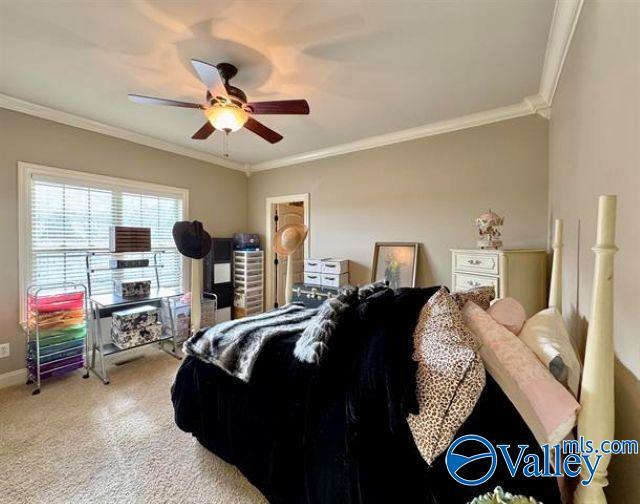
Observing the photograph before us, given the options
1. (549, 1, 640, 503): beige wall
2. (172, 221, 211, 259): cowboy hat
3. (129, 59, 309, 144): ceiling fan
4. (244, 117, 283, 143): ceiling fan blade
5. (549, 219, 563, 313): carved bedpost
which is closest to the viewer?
(549, 1, 640, 503): beige wall

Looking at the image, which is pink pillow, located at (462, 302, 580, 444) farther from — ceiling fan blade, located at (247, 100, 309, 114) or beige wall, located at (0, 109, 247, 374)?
beige wall, located at (0, 109, 247, 374)

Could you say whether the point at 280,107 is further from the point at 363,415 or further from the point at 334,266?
the point at 334,266

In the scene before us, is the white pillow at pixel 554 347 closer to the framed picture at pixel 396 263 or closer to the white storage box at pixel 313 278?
Result: the framed picture at pixel 396 263

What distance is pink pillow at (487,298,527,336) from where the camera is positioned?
54.2 inches

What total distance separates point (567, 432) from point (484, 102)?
280 cm

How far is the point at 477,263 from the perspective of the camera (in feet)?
8.68

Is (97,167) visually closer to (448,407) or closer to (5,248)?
(5,248)

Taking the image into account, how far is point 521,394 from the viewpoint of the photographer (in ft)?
3.30

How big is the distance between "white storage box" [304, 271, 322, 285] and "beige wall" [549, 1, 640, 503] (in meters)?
2.65

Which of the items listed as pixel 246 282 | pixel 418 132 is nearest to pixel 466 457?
pixel 418 132

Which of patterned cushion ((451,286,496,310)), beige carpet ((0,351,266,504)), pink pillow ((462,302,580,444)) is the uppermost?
patterned cushion ((451,286,496,310))

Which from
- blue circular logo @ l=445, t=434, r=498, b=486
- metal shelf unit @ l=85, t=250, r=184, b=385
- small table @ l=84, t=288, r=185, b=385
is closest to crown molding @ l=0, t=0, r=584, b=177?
metal shelf unit @ l=85, t=250, r=184, b=385

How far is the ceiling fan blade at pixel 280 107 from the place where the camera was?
80.3 inches

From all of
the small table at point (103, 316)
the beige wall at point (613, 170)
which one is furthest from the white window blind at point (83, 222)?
the beige wall at point (613, 170)
